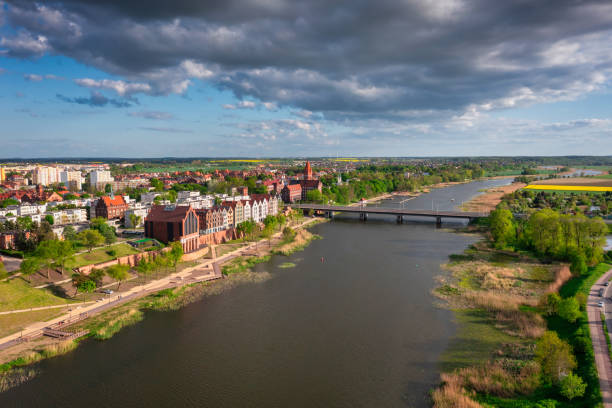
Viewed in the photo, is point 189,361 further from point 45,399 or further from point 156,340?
point 45,399

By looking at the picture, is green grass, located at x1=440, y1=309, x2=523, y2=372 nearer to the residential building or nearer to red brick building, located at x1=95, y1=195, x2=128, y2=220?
the residential building

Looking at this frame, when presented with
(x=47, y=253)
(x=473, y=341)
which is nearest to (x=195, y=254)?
(x=47, y=253)

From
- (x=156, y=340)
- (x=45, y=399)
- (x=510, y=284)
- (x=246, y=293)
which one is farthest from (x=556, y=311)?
(x=45, y=399)

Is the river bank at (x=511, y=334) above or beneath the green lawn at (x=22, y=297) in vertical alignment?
beneath

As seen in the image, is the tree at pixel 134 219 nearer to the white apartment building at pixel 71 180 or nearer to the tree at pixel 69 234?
the tree at pixel 69 234

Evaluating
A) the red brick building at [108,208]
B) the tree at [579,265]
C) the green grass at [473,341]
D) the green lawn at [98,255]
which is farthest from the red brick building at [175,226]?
the tree at [579,265]

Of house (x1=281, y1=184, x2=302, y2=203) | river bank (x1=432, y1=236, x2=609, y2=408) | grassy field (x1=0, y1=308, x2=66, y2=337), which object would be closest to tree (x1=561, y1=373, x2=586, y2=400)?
river bank (x1=432, y1=236, x2=609, y2=408)
